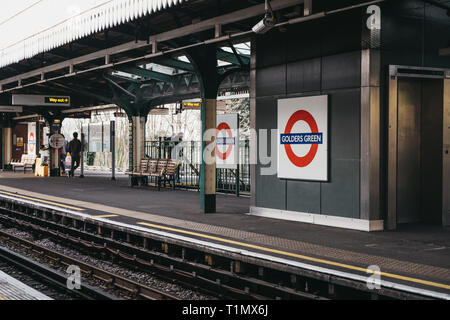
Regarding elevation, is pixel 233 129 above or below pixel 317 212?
above

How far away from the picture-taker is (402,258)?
5.74 meters

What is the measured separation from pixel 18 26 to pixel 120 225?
7989 millimetres

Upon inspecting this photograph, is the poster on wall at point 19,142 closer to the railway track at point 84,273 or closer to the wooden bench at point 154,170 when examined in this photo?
the wooden bench at point 154,170

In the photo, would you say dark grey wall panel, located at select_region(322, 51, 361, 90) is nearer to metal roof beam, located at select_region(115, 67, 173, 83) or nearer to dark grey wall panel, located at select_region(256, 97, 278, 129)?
dark grey wall panel, located at select_region(256, 97, 278, 129)

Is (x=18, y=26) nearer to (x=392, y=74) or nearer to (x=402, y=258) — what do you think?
(x=392, y=74)

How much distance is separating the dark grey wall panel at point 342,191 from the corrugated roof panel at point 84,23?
3.60 meters

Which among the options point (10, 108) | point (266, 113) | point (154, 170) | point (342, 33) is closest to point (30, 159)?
point (10, 108)

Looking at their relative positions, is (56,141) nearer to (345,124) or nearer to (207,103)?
(207,103)

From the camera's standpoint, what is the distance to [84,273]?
7.47 m

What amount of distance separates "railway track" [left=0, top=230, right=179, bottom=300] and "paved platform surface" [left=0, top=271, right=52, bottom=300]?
0.87 m

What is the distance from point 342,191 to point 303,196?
827mm

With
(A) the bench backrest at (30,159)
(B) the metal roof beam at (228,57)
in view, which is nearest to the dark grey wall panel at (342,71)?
(B) the metal roof beam at (228,57)

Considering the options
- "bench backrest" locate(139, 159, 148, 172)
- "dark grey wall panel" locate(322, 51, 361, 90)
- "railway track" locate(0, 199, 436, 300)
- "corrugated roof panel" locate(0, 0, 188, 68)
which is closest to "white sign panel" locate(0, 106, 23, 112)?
"bench backrest" locate(139, 159, 148, 172)
